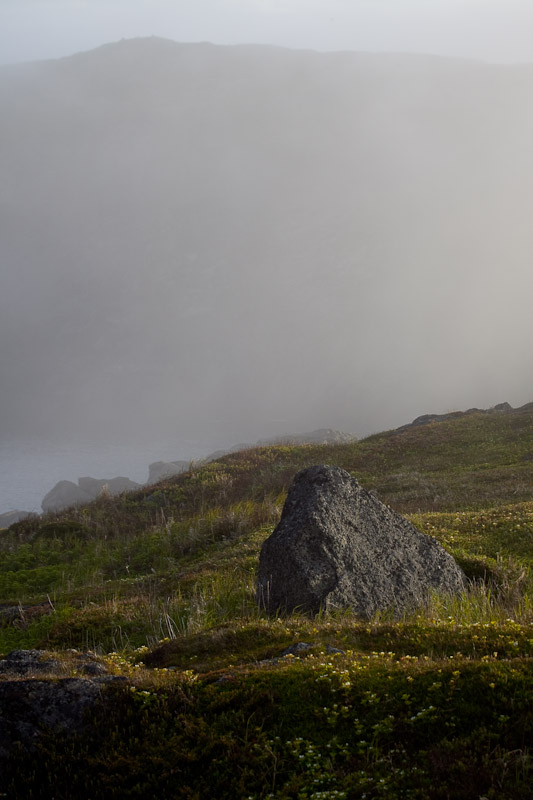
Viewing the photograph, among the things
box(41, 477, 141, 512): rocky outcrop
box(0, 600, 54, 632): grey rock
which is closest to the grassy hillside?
box(0, 600, 54, 632): grey rock

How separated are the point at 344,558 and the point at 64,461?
4326 inches

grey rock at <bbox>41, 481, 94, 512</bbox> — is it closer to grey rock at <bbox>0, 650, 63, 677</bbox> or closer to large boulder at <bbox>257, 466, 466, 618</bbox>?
large boulder at <bbox>257, 466, 466, 618</bbox>

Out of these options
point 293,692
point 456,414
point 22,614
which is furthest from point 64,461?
point 293,692

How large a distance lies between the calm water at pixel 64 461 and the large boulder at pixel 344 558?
2842 inches

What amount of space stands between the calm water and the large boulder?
237 ft

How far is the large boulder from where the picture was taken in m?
8.99

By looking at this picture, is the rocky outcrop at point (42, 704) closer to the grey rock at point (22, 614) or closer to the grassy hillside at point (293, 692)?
the grassy hillside at point (293, 692)

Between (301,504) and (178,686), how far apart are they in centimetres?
592

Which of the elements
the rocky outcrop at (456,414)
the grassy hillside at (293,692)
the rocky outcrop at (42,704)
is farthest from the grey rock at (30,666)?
the rocky outcrop at (456,414)

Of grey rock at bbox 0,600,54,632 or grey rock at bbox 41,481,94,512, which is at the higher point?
grey rock at bbox 41,481,94,512

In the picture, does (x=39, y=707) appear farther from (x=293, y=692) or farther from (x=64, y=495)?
A: (x=64, y=495)

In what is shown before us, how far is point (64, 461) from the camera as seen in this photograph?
11188cm

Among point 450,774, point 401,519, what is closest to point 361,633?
point 450,774

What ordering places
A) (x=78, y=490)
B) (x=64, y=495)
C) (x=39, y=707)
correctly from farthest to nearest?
(x=78, y=490), (x=64, y=495), (x=39, y=707)
